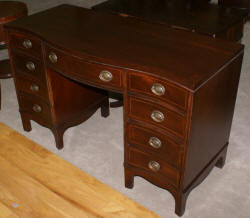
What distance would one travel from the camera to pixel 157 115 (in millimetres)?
2242

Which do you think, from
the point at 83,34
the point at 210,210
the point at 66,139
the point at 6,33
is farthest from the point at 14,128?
the point at 210,210

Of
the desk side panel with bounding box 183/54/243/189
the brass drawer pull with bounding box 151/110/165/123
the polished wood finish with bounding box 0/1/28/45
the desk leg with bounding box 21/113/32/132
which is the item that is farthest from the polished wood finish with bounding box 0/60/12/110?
the desk side panel with bounding box 183/54/243/189

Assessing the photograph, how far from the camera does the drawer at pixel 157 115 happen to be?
216cm

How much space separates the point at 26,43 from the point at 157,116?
1.15 meters

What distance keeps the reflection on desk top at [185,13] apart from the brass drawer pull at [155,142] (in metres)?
0.83

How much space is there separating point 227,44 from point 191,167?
2.58 feet

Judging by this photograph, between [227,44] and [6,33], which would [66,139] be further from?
[227,44]

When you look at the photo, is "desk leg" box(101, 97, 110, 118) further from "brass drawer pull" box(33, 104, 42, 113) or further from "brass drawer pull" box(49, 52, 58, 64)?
"brass drawer pull" box(49, 52, 58, 64)

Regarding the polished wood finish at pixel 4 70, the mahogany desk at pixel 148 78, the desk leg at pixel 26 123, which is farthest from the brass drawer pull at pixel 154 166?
the polished wood finish at pixel 4 70

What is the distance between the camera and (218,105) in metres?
2.35

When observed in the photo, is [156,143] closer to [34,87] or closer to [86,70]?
[86,70]

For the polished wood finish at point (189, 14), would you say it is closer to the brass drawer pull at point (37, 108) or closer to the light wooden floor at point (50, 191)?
the brass drawer pull at point (37, 108)

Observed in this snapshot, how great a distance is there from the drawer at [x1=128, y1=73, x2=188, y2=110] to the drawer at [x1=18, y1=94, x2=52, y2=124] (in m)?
1.02

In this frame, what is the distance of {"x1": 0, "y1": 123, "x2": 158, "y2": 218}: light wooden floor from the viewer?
2.65 m
